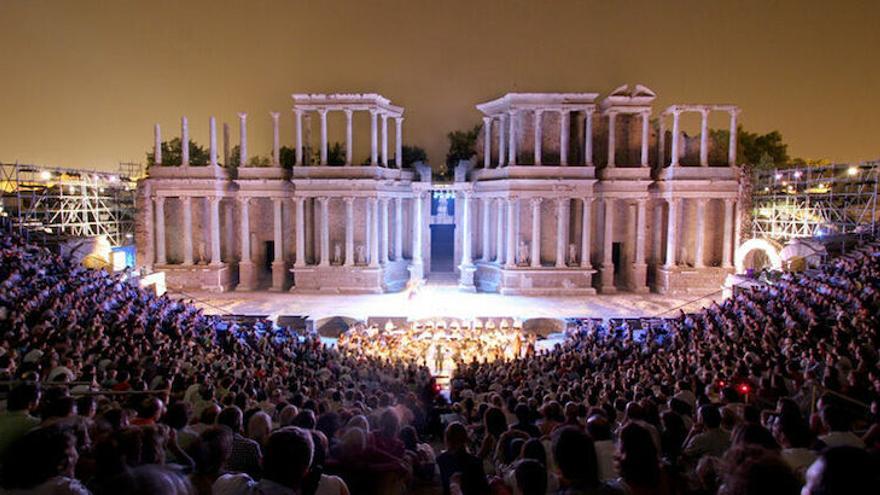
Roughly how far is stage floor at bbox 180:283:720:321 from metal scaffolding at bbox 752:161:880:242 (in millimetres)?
7905

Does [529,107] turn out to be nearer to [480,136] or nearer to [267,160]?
[480,136]

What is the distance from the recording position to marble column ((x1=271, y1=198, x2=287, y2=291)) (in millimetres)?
37531

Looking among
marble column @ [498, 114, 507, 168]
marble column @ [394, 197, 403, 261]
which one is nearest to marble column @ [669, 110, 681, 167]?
marble column @ [498, 114, 507, 168]

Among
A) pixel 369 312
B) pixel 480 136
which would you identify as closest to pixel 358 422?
pixel 369 312

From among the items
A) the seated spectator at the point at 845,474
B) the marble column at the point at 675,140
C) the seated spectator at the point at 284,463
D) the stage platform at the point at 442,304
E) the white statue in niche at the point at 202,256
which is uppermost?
the marble column at the point at 675,140

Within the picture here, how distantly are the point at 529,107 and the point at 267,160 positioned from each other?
33069 mm

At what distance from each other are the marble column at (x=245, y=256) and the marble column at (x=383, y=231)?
829cm

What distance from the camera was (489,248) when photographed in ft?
130

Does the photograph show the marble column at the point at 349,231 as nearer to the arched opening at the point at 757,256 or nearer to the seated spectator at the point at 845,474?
the arched opening at the point at 757,256

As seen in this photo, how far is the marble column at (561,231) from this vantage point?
37.0 m

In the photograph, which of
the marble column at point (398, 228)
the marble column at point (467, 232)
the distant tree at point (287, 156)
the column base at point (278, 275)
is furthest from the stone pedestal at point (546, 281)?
the distant tree at point (287, 156)

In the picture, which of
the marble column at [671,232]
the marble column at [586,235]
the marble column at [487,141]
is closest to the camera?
the marble column at [671,232]

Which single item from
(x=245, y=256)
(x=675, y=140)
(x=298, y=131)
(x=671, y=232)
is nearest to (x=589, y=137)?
(x=675, y=140)

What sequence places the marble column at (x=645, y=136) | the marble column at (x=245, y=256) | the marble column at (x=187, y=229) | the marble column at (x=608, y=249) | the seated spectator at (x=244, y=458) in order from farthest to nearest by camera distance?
the marble column at (x=245, y=256) < the marble column at (x=608, y=249) < the marble column at (x=645, y=136) < the marble column at (x=187, y=229) < the seated spectator at (x=244, y=458)
